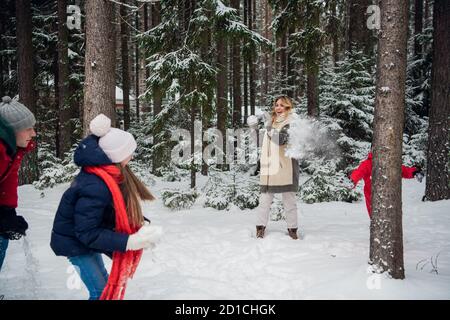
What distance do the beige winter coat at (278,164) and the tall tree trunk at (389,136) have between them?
195 cm

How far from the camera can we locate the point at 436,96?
8312 mm

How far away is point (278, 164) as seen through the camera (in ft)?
19.3

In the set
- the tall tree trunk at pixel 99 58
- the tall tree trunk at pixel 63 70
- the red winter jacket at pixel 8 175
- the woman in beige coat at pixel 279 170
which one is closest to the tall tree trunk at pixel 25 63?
the tall tree trunk at pixel 63 70

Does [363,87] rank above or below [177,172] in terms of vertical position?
above

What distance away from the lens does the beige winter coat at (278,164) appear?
5.83 m

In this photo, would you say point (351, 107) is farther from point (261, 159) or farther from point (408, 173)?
point (261, 159)

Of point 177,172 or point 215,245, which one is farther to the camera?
point 177,172

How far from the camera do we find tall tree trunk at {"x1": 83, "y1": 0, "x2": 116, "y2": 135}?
616 centimetres

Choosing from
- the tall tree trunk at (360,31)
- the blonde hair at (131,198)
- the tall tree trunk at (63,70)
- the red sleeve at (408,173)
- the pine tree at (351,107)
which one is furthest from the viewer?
the tall tree trunk at (63,70)

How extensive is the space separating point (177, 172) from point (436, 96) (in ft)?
30.2

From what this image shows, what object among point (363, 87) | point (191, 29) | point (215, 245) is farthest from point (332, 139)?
point (215, 245)

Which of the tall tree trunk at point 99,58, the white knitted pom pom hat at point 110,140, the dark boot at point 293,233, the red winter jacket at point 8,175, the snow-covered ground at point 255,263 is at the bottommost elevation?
the snow-covered ground at point 255,263

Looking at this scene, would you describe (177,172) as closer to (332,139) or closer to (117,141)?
(332,139)

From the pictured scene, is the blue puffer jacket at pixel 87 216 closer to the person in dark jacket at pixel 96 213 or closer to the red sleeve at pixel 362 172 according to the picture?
the person in dark jacket at pixel 96 213
